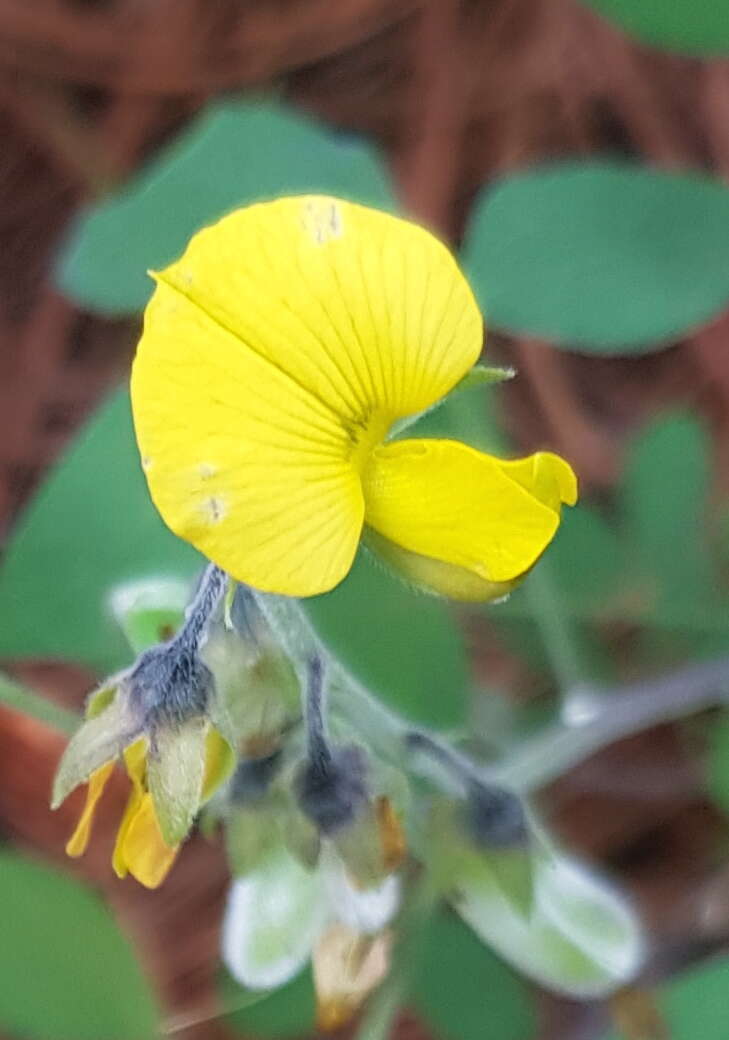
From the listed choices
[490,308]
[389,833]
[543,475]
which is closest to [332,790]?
[389,833]

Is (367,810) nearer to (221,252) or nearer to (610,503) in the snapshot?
(221,252)

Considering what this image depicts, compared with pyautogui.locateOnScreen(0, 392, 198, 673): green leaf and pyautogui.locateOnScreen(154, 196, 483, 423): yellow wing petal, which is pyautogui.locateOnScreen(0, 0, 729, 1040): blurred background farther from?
pyautogui.locateOnScreen(154, 196, 483, 423): yellow wing petal

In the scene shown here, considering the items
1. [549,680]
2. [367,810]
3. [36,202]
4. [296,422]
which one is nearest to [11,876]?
[367,810]

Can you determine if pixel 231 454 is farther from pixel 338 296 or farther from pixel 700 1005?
pixel 700 1005

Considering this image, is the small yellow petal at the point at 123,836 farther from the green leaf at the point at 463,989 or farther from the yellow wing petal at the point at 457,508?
the green leaf at the point at 463,989

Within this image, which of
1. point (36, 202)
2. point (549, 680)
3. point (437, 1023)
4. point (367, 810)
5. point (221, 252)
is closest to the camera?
point (221, 252)

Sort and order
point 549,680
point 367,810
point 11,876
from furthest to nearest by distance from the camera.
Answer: point 549,680 < point 11,876 < point 367,810

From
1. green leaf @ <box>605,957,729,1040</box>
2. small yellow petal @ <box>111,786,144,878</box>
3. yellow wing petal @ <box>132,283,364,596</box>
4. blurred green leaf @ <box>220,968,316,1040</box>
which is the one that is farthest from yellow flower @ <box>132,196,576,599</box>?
blurred green leaf @ <box>220,968,316,1040</box>
